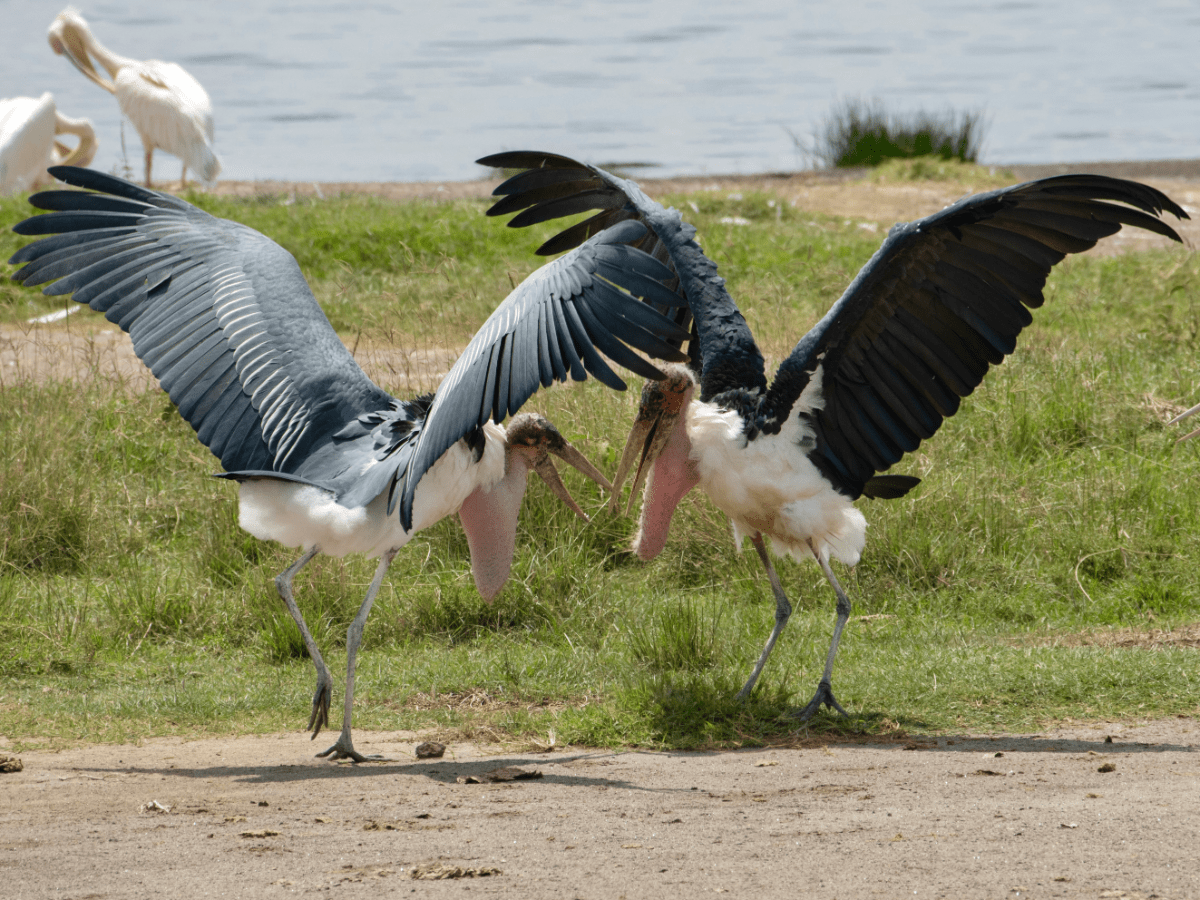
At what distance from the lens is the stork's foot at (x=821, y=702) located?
14.5ft

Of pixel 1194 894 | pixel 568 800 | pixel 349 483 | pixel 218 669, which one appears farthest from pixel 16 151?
pixel 1194 894

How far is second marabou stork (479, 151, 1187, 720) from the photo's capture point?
425 cm

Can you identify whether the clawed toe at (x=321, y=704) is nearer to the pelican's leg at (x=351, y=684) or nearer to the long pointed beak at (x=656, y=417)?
the pelican's leg at (x=351, y=684)

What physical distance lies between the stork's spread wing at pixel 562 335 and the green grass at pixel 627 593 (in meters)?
1.17

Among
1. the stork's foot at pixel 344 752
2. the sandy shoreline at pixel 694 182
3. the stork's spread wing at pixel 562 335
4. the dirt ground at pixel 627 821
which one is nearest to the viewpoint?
the dirt ground at pixel 627 821

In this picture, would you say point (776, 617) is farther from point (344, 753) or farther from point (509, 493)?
point (344, 753)

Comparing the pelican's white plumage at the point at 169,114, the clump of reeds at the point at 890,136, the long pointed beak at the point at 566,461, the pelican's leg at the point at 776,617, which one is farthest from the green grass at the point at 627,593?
the clump of reeds at the point at 890,136

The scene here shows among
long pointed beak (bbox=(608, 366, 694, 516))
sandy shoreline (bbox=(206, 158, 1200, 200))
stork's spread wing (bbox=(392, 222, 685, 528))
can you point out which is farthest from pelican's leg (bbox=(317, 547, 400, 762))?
sandy shoreline (bbox=(206, 158, 1200, 200))

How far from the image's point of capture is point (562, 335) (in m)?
3.59

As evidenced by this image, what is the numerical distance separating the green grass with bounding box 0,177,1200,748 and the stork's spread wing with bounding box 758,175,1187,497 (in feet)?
2.89

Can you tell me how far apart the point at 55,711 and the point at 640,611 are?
223 centimetres

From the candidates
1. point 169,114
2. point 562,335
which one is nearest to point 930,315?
point 562,335

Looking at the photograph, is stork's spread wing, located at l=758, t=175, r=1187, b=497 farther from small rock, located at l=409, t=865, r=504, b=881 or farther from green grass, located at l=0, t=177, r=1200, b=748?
small rock, located at l=409, t=865, r=504, b=881

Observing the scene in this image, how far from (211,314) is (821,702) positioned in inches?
92.0
